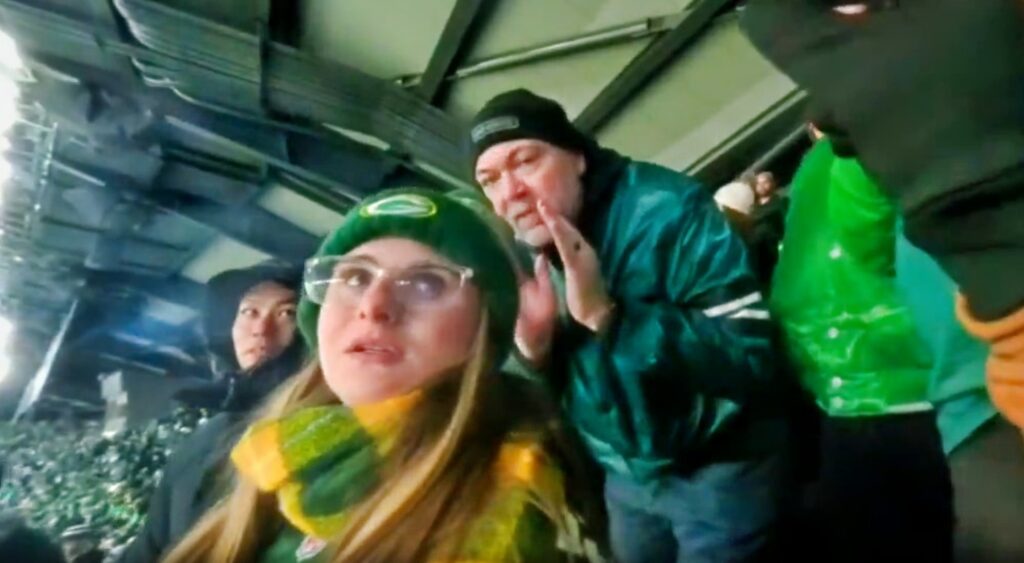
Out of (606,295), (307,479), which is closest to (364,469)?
(307,479)

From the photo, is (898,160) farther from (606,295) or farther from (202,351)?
(202,351)

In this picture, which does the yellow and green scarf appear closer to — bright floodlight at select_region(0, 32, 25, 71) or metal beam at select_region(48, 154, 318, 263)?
metal beam at select_region(48, 154, 318, 263)

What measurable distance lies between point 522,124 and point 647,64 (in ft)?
1.23

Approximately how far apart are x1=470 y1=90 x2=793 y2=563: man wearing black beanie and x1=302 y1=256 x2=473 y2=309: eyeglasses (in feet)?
0.12

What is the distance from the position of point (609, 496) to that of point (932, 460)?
0.15 m

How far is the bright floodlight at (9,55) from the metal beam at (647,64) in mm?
389

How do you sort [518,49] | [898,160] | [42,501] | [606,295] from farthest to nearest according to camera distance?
[518,49], [42,501], [606,295], [898,160]

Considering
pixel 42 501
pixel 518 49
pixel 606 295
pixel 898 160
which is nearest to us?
pixel 898 160

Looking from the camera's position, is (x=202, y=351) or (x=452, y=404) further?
(x=202, y=351)

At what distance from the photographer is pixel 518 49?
2.58 feet

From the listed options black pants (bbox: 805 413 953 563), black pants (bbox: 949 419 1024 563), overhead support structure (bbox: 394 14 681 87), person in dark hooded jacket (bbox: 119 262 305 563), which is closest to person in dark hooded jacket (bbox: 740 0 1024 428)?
black pants (bbox: 949 419 1024 563)

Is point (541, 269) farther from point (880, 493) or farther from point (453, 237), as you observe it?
point (880, 493)

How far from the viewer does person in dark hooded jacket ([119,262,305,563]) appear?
1.79 feet

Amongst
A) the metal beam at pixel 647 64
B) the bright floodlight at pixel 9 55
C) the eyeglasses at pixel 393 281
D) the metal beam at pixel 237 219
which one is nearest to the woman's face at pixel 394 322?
the eyeglasses at pixel 393 281
